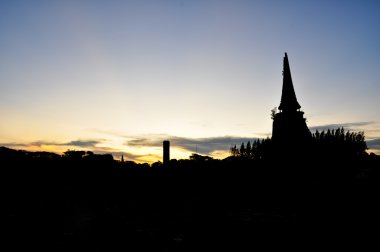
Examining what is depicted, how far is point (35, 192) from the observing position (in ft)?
19.7

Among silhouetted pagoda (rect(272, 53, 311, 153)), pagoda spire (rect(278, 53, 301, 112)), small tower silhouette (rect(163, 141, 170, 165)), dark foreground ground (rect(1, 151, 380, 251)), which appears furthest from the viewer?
pagoda spire (rect(278, 53, 301, 112))

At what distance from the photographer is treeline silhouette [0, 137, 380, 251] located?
5.82m

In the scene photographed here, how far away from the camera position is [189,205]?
26.5ft

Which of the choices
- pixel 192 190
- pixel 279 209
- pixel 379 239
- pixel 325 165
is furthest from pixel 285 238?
pixel 325 165

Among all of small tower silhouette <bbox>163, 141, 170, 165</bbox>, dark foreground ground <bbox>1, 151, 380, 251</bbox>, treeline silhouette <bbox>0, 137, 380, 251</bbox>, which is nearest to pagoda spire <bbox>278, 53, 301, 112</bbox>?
treeline silhouette <bbox>0, 137, 380, 251</bbox>

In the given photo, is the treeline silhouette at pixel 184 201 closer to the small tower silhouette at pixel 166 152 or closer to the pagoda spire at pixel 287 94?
the small tower silhouette at pixel 166 152

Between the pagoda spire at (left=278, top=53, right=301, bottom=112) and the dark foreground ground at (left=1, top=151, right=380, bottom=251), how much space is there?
112ft

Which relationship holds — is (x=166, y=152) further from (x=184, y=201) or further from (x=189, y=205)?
(x=189, y=205)

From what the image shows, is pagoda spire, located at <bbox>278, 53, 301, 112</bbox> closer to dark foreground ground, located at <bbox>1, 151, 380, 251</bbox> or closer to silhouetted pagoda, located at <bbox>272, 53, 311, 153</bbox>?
silhouetted pagoda, located at <bbox>272, 53, 311, 153</bbox>

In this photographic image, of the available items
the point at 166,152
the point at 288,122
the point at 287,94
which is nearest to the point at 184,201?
the point at 166,152

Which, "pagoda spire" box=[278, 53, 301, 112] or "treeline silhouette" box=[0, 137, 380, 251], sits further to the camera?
"pagoda spire" box=[278, 53, 301, 112]

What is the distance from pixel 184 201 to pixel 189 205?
0.17m

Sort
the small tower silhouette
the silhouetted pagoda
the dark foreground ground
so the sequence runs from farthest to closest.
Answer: the silhouetted pagoda, the small tower silhouette, the dark foreground ground

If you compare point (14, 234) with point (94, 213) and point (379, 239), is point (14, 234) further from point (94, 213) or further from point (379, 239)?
point (379, 239)
